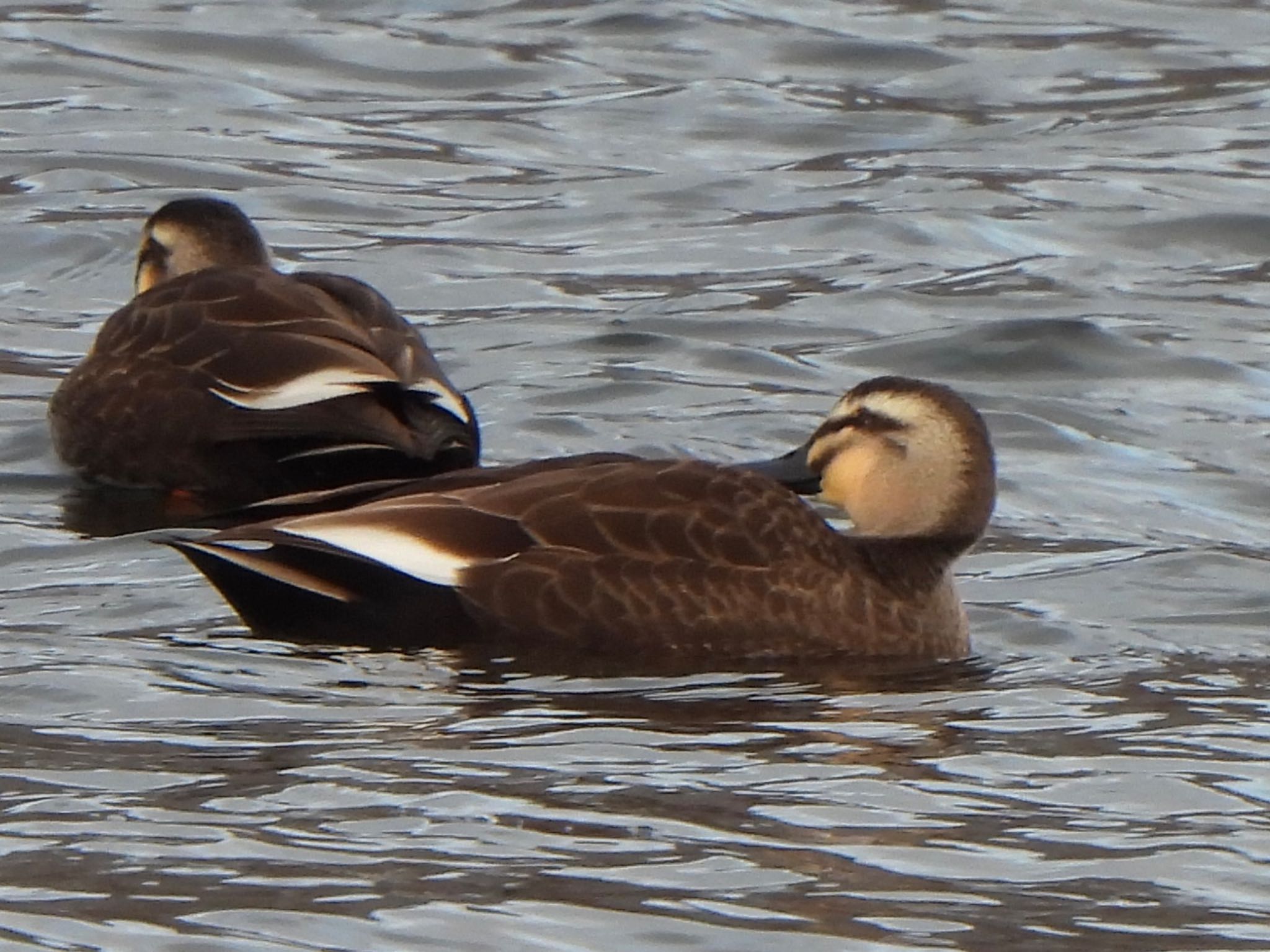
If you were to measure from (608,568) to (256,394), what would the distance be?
2248 millimetres

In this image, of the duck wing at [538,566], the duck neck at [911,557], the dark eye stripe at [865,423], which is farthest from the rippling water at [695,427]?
the dark eye stripe at [865,423]

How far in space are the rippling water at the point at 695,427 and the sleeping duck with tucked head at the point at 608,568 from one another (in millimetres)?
154

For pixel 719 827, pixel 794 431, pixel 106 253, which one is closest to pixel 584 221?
pixel 106 253

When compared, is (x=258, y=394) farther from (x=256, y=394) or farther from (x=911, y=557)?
(x=911, y=557)

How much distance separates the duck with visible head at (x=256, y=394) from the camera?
9844mm

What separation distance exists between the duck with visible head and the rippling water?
0.33 meters

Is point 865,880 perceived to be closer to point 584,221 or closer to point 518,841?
point 518,841

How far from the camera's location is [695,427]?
1115 centimetres

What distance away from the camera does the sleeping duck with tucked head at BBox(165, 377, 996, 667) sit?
802cm

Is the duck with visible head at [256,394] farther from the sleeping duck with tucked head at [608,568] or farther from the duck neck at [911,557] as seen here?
the duck neck at [911,557]

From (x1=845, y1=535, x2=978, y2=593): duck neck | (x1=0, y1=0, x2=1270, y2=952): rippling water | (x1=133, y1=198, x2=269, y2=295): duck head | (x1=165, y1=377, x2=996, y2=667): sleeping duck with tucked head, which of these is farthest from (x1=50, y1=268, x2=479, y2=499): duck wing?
(x1=845, y1=535, x2=978, y2=593): duck neck

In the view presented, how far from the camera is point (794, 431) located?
11.1 meters

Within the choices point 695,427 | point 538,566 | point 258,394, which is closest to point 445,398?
point 258,394

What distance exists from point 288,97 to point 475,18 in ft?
7.06
